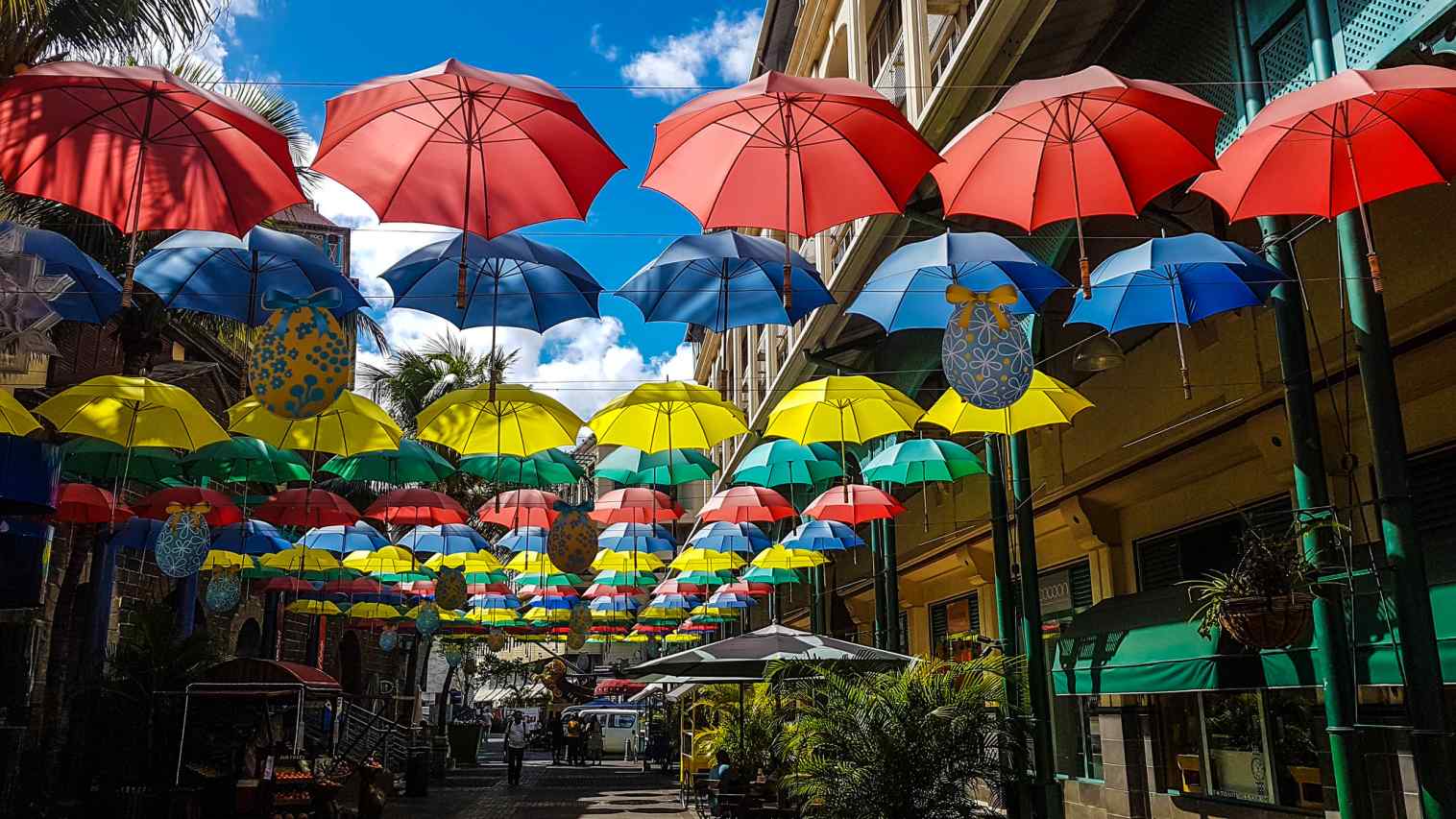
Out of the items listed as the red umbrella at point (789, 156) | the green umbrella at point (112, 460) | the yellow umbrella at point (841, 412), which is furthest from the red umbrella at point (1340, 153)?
the green umbrella at point (112, 460)

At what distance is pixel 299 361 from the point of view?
9539 mm

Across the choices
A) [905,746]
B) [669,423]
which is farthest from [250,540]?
[905,746]

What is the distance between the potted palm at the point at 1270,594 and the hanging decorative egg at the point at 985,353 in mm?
2067

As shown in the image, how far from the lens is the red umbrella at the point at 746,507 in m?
18.6

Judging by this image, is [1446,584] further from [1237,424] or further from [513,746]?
[513,746]

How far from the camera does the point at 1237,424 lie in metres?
12.0

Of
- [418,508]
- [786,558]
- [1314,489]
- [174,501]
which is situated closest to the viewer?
[1314,489]

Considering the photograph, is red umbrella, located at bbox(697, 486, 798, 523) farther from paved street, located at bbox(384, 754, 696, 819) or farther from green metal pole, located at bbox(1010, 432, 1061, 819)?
paved street, located at bbox(384, 754, 696, 819)

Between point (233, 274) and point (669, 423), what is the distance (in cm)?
486

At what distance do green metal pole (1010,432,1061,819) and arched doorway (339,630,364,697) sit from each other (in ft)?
111

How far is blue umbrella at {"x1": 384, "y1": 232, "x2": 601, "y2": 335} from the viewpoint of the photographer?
35.2 feet

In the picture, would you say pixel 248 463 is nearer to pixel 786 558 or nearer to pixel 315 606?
pixel 786 558

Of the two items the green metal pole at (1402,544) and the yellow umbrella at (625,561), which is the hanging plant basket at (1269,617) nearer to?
the green metal pole at (1402,544)

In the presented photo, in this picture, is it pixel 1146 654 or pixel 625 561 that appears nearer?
pixel 1146 654
